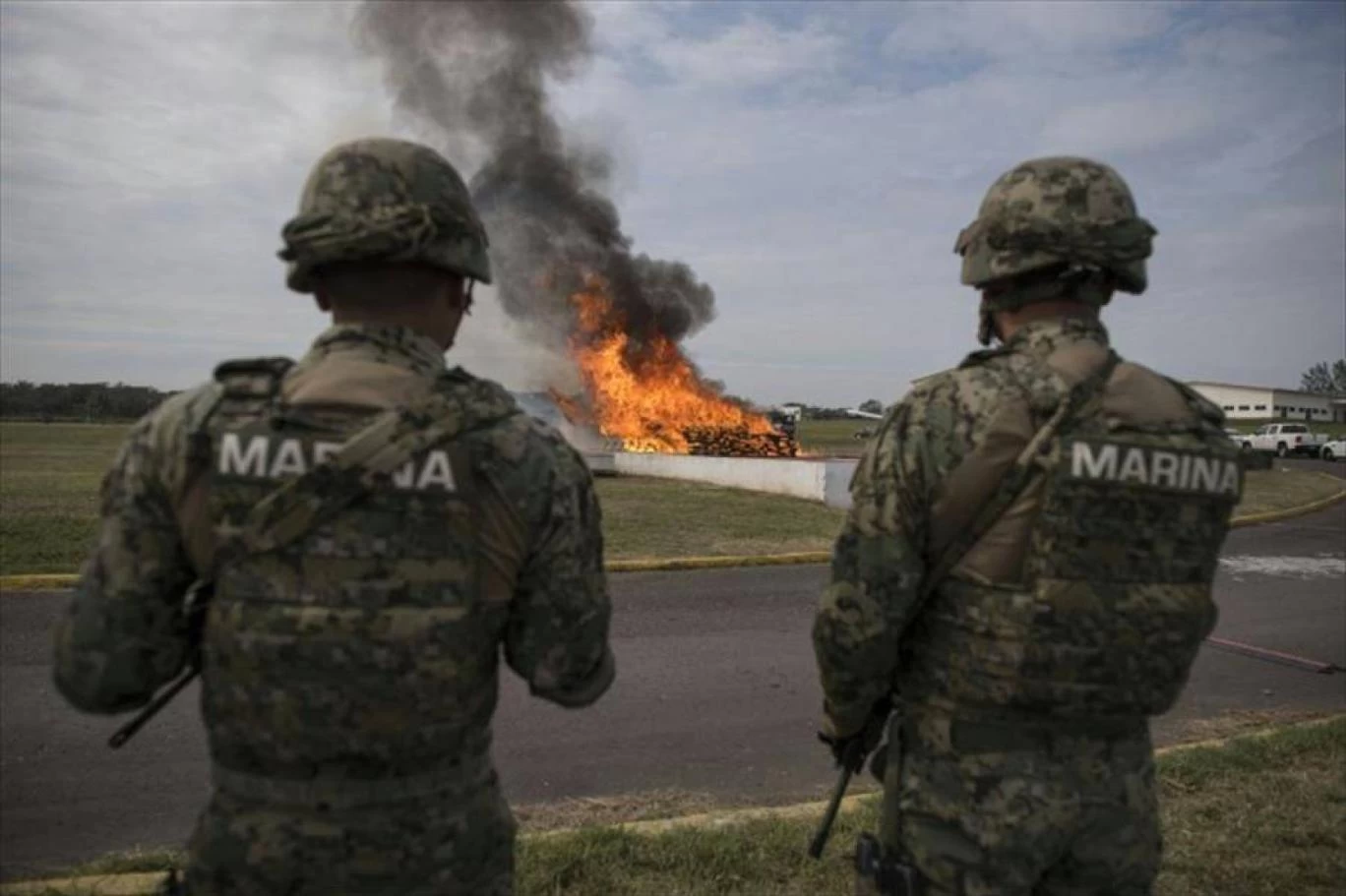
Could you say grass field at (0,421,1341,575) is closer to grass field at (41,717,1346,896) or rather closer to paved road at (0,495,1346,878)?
paved road at (0,495,1346,878)

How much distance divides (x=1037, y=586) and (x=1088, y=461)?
29cm

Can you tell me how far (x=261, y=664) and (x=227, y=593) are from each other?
0.15 meters

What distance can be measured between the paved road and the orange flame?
1626 cm

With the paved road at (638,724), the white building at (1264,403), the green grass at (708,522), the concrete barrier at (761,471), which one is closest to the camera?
the paved road at (638,724)

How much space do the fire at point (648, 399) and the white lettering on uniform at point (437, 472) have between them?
22.2 m

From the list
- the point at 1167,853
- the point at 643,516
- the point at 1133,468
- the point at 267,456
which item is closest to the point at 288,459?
the point at 267,456

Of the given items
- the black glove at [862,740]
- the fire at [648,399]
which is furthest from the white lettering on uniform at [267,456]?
the fire at [648,399]

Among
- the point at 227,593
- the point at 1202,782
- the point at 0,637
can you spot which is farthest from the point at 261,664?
the point at 0,637

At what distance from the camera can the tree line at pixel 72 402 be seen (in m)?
61.0

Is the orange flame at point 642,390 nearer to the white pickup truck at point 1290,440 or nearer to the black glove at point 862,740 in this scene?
the black glove at point 862,740

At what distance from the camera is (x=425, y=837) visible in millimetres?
1897

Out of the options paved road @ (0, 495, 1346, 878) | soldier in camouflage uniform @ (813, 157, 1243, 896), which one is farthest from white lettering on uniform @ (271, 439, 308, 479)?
paved road @ (0, 495, 1346, 878)

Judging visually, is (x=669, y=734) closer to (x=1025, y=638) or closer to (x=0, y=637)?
(x=1025, y=638)

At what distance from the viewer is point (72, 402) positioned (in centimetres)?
6556
